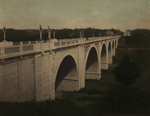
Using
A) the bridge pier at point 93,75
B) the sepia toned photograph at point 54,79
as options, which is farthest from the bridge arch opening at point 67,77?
the bridge pier at point 93,75

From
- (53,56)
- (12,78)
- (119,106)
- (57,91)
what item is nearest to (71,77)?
(57,91)

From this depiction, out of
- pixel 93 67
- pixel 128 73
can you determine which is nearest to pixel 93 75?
pixel 93 67

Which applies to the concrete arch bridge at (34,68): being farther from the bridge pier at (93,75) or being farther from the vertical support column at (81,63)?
the bridge pier at (93,75)

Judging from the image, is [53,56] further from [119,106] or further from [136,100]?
[136,100]

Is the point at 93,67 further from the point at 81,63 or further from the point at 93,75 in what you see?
the point at 81,63

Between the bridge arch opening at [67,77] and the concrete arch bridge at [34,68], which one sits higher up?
the concrete arch bridge at [34,68]

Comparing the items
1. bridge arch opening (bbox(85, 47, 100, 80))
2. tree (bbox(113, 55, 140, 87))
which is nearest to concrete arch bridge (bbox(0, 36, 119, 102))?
tree (bbox(113, 55, 140, 87))
